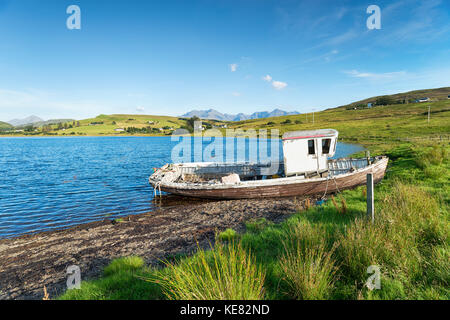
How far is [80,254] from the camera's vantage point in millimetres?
9227

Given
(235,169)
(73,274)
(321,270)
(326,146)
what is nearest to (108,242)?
(73,274)

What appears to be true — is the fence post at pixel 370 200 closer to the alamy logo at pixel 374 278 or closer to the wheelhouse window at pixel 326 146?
the alamy logo at pixel 374 278

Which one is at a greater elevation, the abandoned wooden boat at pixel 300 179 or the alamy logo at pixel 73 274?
the abandoned wooden boat at pixel 300 179

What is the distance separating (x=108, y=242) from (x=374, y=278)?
10329mm

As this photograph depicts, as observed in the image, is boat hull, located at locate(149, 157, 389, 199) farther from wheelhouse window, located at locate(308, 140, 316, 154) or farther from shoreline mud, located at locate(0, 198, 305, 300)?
wheelhouse window, located at locate(308, 140, 316, 154)

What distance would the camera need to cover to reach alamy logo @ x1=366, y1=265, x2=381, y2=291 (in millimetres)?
4195

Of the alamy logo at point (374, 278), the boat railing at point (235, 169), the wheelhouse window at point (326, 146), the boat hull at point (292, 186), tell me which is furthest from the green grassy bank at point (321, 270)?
the boat railing at point (235, 169)

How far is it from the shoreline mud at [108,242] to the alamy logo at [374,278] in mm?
4149

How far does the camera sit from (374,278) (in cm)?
431

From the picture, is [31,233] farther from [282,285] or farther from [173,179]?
[282,285]

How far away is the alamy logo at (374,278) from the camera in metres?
4.19

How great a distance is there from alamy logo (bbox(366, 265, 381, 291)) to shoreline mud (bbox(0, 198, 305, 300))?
4.15 meters

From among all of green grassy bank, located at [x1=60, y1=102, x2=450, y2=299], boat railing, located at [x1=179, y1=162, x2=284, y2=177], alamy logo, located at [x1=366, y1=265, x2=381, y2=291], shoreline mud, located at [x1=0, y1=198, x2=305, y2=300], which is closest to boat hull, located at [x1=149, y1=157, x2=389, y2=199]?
shoreline mud, located at [x1=0, y1=198, x2=305, y2=300]
